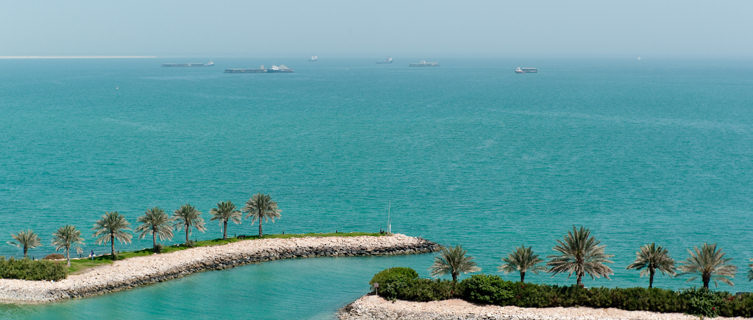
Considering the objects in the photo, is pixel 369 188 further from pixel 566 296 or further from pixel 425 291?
pixel 566 296

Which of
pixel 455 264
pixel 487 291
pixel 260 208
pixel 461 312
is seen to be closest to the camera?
pixel 461 312

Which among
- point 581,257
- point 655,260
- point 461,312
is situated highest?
point 581,257

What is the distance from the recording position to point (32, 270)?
69812mm

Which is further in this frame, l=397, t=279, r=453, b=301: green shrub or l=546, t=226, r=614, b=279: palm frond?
l=397, t=279, r=453, b=301: green shrub

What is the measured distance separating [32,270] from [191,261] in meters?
16.3

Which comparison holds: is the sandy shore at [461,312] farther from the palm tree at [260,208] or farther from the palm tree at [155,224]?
the palm tree at [155,224]

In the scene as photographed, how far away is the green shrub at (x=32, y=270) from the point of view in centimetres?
6919

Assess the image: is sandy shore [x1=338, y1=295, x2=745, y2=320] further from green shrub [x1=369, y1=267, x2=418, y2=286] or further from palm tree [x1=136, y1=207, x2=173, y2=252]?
palm tree [x1=136, y1=207, x2=173, y2=252]

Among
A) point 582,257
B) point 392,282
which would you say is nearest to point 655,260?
point 582,257

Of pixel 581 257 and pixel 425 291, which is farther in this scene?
pixel 425 291

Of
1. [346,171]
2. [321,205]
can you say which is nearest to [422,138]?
[346,171]

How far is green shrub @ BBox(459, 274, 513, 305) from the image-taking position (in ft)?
203

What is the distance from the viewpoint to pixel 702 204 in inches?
4267

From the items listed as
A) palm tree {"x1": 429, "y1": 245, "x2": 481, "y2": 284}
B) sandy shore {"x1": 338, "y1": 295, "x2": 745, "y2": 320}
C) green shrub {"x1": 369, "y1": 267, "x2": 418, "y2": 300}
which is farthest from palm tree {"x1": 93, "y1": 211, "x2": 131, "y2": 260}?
palm tree {"x1": 429, "y1": 245, "x2": 481, "y2": 284}
